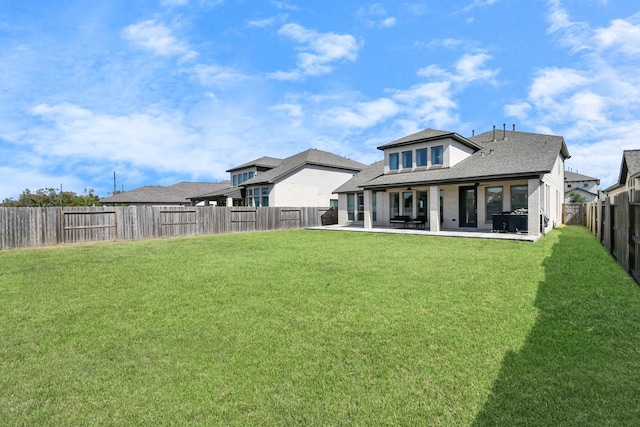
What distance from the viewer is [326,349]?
3.45 m

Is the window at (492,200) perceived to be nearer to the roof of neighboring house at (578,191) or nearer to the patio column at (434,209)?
the patio column at (434,209)

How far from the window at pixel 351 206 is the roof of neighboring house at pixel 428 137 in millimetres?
5142

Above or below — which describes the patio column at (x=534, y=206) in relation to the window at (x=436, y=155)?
below

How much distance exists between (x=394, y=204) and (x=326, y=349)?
1808 centimetres

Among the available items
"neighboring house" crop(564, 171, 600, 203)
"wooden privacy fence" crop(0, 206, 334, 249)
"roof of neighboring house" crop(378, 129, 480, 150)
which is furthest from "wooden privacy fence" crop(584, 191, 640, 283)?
"neighboring house" crop(564, 171, 600, 203)

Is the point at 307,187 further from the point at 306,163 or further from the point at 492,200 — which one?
the point at 492,200

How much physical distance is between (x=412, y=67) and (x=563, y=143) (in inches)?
453

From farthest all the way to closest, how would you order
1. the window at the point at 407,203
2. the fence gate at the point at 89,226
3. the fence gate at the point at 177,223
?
the window at the point at 407,203 < the fence gate at the point at 177,223 < the fence gate at the point at 89,226

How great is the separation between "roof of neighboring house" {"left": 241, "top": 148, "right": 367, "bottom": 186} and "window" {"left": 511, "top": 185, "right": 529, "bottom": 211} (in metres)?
16.7

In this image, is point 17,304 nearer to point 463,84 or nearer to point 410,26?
point 410,26

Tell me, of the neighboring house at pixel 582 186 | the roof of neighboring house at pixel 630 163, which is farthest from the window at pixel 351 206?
the neighboring house at pixel 582 186

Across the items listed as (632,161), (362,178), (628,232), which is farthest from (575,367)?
(632,161)

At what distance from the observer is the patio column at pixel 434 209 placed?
16531mm

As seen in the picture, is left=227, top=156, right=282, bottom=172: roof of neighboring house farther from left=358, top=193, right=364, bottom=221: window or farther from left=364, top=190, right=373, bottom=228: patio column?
left=364, top=190, right=373, bottom=228: patio column
